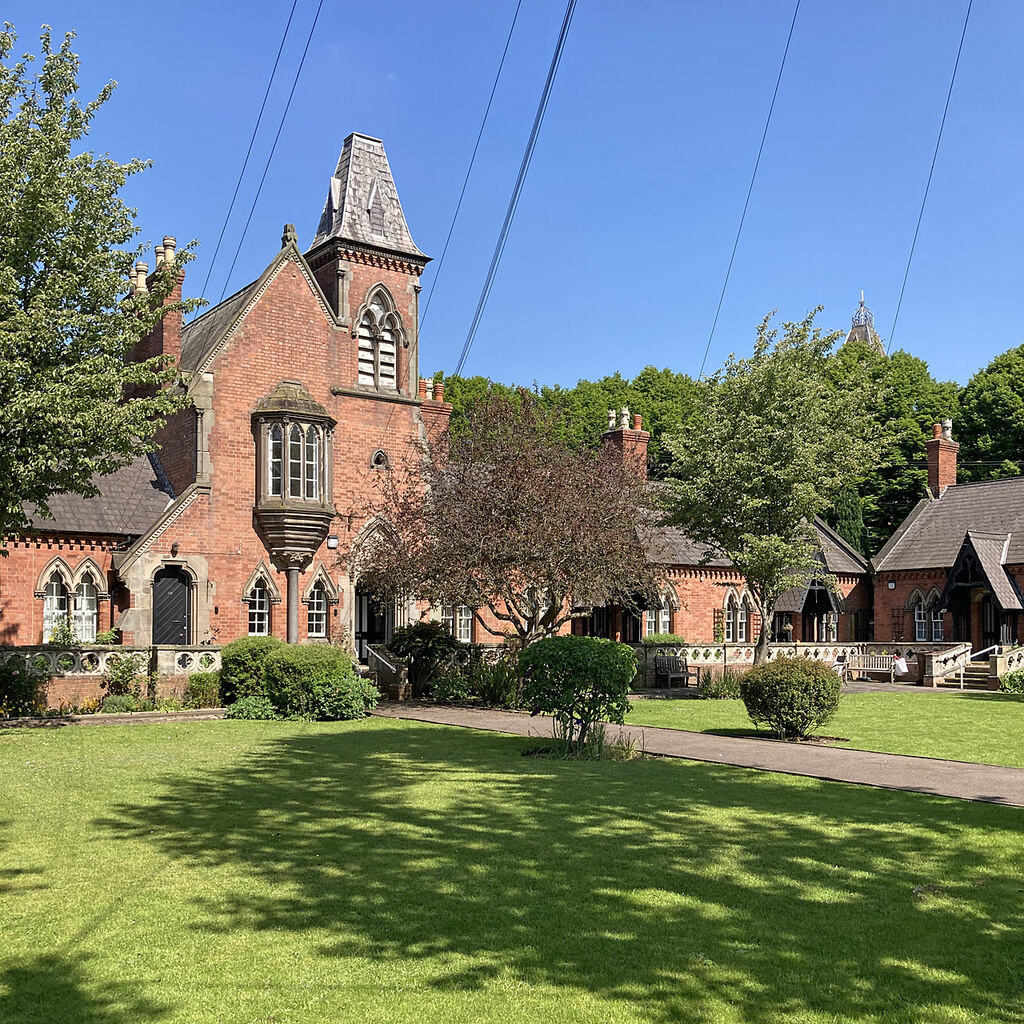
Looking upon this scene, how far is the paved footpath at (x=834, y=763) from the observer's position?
1246cm

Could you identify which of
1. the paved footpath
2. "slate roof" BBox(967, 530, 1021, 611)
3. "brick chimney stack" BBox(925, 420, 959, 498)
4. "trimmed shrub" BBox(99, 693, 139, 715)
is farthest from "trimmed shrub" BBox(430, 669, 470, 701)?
"brick chimney stack" BBox(925, 420, 959, 498)

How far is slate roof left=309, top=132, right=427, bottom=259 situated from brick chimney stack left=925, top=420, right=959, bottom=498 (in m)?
30.3

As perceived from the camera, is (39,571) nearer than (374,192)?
Yes

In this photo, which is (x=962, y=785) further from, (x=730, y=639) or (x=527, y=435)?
(x=730, y=639)

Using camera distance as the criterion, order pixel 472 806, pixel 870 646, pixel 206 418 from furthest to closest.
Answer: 1. pixel 870 646
2. pixel 206 418
3. pixel 472 806

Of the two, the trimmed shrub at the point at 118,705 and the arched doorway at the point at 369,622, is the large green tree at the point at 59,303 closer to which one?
the trimmed shrub at the point at 118,705

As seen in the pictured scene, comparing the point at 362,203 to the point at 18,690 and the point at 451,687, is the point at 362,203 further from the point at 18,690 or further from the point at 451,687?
the point at 18,690

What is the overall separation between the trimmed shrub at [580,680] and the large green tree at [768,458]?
16514 mm

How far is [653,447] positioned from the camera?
67.6 meters

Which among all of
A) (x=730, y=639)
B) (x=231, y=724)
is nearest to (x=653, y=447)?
(x=730, y=639)

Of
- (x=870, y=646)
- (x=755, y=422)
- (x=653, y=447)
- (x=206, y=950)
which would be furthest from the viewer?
(x=653, y=447)

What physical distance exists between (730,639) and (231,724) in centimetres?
2795

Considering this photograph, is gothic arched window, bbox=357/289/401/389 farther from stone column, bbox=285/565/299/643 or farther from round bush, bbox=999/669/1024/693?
round bush, bbox=999/669/1024/693

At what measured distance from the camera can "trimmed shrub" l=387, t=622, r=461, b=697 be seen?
2712 cm
